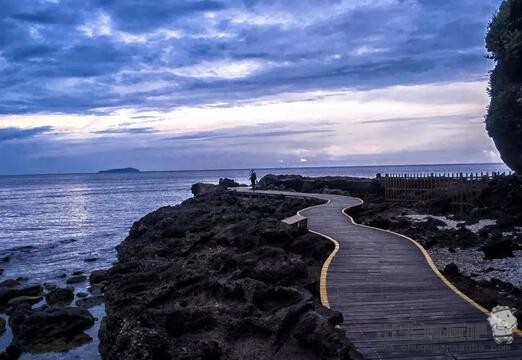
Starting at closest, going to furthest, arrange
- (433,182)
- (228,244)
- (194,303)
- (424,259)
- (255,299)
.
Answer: (255,299) < (194,303) < (424,259) < (228,244) < (433,182)

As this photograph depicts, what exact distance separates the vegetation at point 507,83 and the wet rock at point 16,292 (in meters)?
31.5

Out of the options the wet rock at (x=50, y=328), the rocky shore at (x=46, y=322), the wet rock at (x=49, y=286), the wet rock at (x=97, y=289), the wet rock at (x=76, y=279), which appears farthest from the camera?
the wet rock at (x=76, y=279)

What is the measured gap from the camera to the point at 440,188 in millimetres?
38250

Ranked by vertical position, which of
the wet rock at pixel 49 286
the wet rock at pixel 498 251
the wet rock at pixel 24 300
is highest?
the wet rock at pixel 498 251

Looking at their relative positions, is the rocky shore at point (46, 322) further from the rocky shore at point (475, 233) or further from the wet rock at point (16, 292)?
the rocky shore at point (475, 233)

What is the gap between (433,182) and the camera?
39.9 m

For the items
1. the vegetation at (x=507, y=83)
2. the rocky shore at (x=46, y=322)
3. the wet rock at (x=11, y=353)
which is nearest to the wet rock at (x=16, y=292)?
the rocky shore at (x=46, y=322)

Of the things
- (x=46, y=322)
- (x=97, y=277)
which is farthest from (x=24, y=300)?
(x=46, y=322)

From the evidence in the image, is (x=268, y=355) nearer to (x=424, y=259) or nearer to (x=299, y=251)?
(x=424, y=259)

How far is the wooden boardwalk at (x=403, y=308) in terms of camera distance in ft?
30.3

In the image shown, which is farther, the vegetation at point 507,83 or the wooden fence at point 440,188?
the vegetation at point 507,83

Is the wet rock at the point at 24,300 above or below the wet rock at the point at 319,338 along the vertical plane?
below

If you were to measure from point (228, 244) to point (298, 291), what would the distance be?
8.74 m

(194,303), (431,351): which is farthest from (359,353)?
(194,303)
